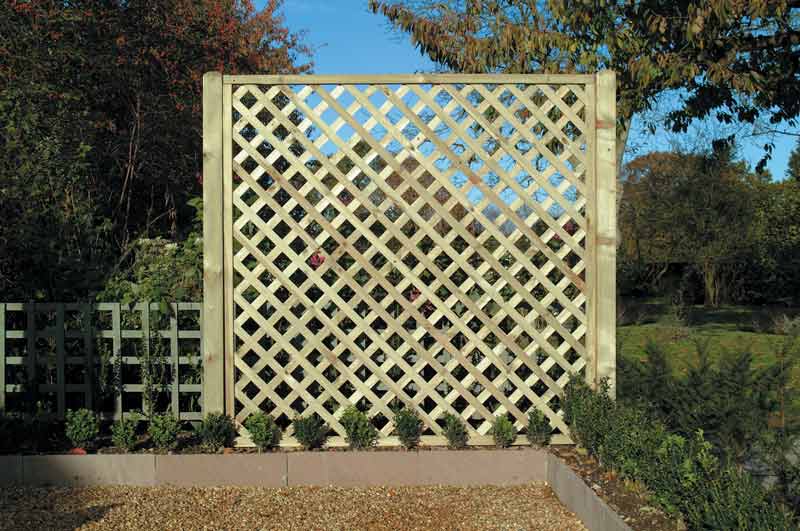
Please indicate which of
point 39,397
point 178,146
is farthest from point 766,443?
point 178,146

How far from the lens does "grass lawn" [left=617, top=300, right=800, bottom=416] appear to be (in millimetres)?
9586

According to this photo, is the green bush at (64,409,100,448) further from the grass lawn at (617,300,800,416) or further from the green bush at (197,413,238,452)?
the grass lawn at (617,300,800,416)

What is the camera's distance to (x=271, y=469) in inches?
163

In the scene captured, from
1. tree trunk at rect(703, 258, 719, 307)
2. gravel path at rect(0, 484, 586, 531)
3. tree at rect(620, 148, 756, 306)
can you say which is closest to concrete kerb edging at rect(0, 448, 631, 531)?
gravel path at rect(0, 484, 586, 531)

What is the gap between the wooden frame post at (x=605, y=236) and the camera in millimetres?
4340

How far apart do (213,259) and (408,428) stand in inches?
54.9

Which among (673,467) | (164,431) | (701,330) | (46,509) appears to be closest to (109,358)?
(164,431)

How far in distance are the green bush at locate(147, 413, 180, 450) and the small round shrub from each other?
5.62 ft

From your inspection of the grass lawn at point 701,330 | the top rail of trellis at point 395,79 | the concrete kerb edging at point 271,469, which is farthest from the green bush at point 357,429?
the grass lawn at point 701,330

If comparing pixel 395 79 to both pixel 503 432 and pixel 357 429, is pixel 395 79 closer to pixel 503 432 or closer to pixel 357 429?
pixel 357 429

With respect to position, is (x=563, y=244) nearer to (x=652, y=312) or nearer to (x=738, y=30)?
(x=738, y=30)

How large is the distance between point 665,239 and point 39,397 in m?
14.9

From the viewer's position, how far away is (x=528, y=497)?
155 inches

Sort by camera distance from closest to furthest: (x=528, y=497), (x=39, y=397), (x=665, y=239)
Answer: (x=528, y=497)
(x=39, y=397)
(x=665, y=239)
